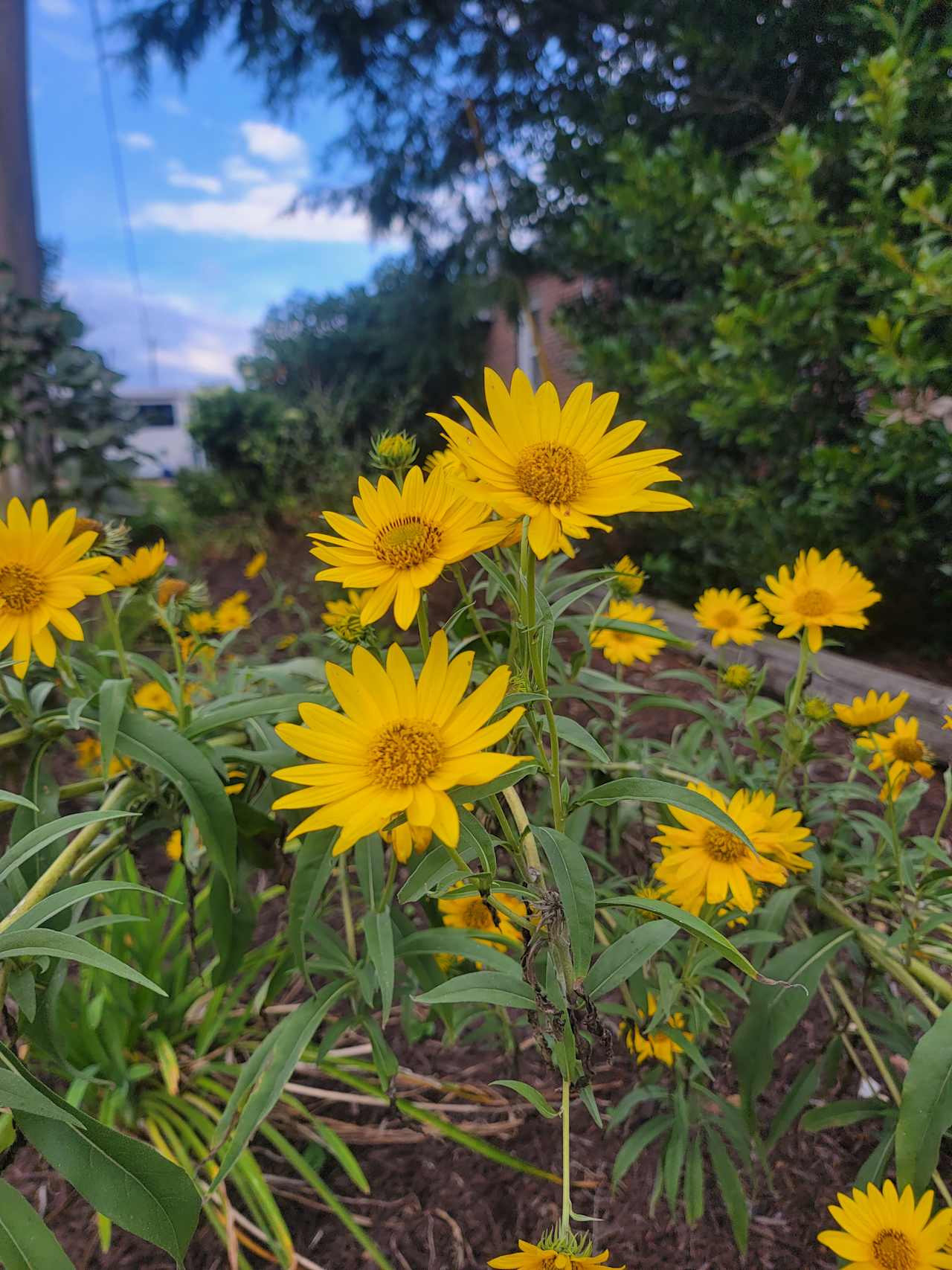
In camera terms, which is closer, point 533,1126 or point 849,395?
point 533,1126

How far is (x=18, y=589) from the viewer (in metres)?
0.67

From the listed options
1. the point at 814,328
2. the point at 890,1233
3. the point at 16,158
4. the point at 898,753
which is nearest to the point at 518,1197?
the point at 890,1233

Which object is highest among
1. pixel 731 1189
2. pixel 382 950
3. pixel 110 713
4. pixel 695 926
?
pixel 110 713

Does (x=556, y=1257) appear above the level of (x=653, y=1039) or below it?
above

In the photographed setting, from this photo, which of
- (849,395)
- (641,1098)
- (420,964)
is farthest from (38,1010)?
(849,395)

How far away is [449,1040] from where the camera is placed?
2.94 feet

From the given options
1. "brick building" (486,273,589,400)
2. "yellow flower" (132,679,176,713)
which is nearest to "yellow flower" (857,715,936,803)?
"yellow flower" (132,679,176,713)

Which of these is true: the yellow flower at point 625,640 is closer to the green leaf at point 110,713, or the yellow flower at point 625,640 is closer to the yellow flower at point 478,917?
the yellow flower at point 478,917

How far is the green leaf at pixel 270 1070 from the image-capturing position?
2.19ft

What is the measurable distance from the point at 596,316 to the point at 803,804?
295cm

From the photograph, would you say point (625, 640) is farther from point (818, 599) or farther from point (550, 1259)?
point (550, 1259)

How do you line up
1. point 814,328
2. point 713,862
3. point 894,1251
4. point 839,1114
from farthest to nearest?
point 814,328 < point 839,1114 < point 713,862 < point 894,1251

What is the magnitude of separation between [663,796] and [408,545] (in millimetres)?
262

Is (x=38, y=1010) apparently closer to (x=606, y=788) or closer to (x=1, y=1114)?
(x=1, y=1114)
